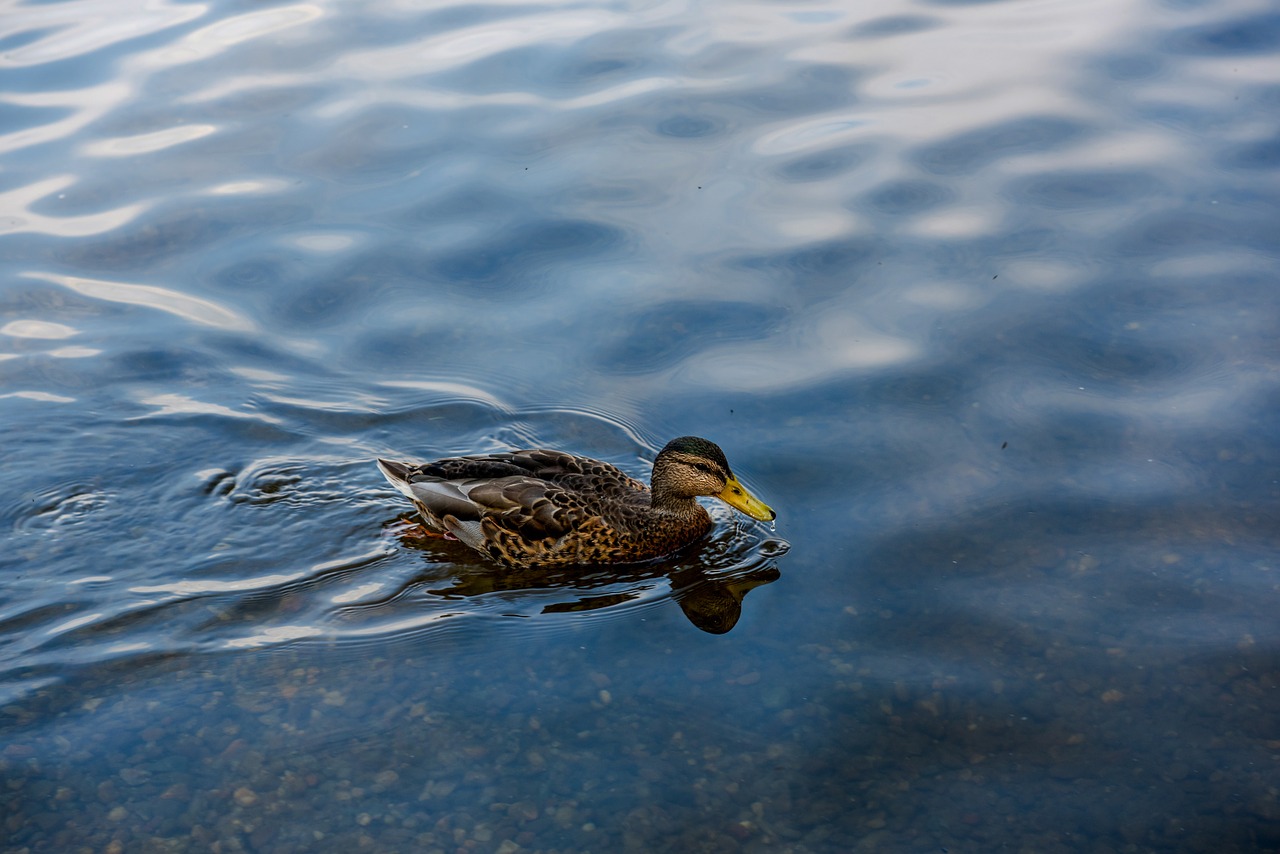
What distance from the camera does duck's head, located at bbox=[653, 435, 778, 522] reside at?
700 centimetres

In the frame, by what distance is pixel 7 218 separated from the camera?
10594mm

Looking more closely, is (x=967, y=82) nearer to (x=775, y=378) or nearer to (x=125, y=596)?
(x=775, y=378)

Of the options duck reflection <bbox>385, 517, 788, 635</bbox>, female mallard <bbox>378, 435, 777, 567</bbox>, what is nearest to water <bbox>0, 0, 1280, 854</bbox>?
duck reflection <bbox>385, 517, 788, 635</bbox>

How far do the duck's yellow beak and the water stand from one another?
255 millimetres

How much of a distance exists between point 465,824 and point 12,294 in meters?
6.47

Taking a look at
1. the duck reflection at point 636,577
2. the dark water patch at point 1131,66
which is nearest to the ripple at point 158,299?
the duck reflection at point 636,577

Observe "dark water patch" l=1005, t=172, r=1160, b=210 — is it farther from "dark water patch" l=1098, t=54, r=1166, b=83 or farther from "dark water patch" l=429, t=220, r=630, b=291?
"dark water patch" l=429, t=220, r=630, b=291

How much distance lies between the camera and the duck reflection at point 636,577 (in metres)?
6.70

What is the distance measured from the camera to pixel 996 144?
11.0 meters

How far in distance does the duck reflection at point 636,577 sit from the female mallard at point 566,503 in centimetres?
9

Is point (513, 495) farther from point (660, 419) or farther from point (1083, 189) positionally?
point (1083, 189)

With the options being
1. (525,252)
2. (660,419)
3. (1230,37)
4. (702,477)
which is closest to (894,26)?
(1230,37)

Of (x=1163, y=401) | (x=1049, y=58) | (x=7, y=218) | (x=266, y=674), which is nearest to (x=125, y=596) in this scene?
(x=266, y=674)

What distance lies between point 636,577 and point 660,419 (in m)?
1.34
